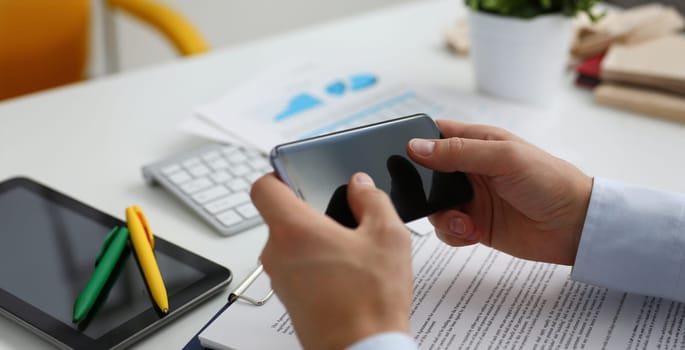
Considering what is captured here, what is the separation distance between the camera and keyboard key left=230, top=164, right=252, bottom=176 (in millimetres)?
886

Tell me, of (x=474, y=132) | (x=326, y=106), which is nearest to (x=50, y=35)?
(x=326, y=106)

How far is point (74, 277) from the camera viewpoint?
67 centimetres

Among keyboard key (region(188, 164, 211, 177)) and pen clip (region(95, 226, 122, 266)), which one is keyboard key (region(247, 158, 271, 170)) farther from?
pen clip (region(95, 226, 122, 266))

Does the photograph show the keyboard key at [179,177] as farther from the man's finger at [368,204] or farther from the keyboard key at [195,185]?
the man's finger at [368,204]

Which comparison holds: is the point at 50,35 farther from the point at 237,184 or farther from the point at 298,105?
the point at 237,184

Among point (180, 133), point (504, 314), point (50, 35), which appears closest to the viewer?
point (504, 314)

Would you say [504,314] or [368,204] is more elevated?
[368,204]

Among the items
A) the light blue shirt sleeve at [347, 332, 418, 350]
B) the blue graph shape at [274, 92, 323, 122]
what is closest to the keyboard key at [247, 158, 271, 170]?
the blue graph shape at [274, 92, 323, 122]

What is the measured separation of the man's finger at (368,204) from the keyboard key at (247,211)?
23cm

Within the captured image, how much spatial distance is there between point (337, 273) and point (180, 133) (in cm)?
56

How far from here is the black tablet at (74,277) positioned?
61cm

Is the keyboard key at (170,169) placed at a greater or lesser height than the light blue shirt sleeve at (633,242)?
greater

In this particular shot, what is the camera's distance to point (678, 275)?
0.66m

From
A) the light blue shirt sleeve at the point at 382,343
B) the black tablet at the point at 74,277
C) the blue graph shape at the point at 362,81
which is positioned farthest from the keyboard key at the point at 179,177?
the light blue shirt sleeve at the point at 382,343
